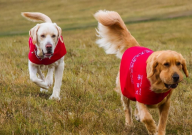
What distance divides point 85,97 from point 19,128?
180 centimetres

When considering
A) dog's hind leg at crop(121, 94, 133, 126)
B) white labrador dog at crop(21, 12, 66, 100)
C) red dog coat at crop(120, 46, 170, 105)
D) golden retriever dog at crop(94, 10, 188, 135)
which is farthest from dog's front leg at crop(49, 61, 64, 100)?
red dog coat at crop(120, 46, 170, 105)

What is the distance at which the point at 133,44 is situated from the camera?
5.35 m

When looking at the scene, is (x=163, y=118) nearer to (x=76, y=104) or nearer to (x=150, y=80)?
(x=150, y=80)

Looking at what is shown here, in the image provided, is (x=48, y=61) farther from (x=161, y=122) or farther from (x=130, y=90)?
(x=161, y=122)

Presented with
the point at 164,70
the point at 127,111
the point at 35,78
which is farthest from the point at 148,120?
the point at 35,78

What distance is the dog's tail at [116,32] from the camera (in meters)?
5.48

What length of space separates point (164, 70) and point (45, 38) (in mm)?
2716

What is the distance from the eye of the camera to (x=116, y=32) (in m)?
5.63

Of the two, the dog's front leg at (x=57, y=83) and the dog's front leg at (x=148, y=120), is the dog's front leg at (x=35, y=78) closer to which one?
the dog's front leg at (x=57, y=83)

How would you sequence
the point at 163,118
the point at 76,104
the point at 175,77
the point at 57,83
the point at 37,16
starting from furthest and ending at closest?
the point at 37,16, the point at 57,83, the point at 76,104, the point at 163,118, the point at 175,77

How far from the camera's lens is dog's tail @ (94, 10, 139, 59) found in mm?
5480

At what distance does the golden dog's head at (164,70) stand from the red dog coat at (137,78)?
108 mm

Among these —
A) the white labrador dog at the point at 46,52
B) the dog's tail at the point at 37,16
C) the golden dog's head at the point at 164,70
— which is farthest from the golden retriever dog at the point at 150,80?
the dog's tail at the point at 37,16


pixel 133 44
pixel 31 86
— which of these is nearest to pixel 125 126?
pixel 133 44
